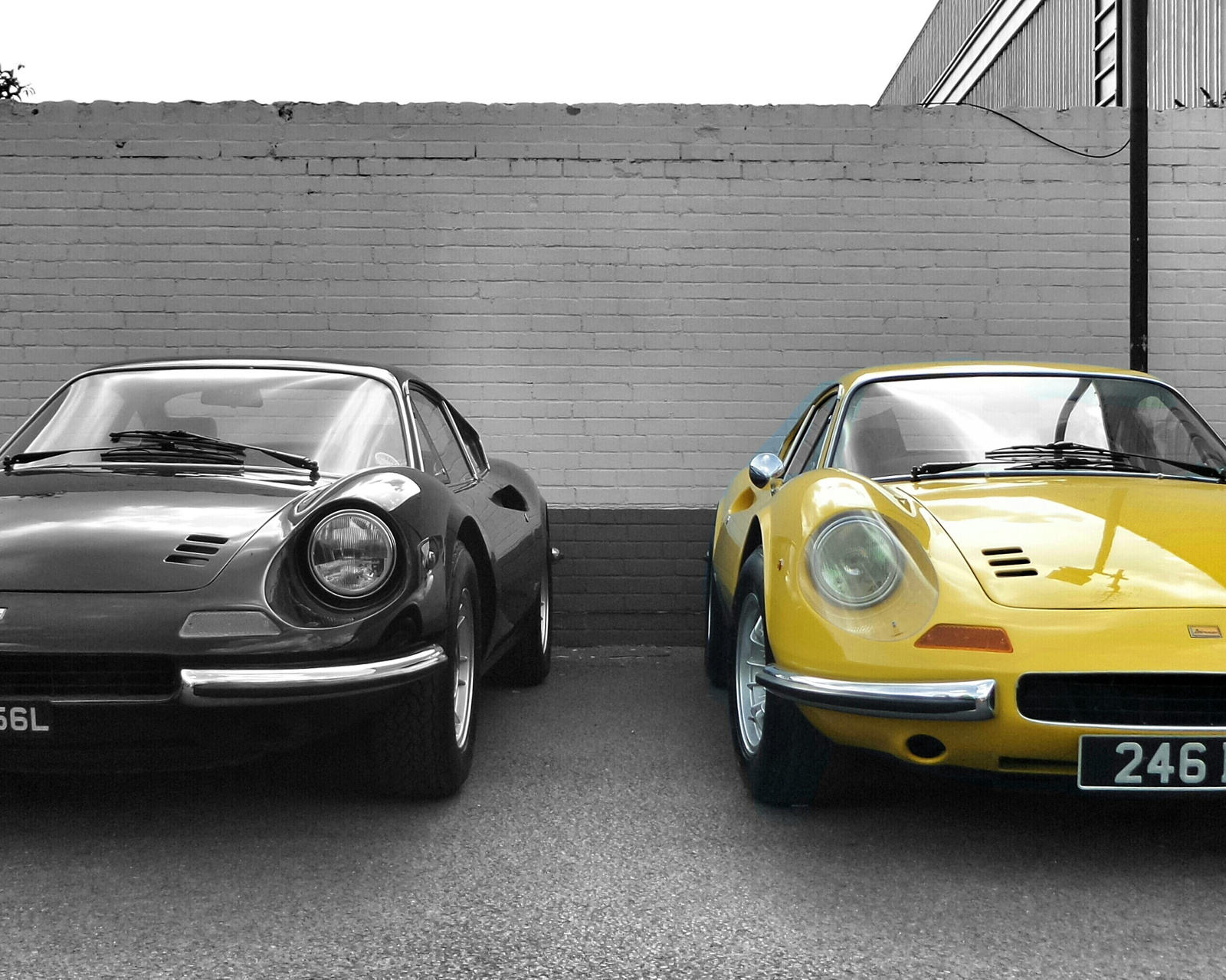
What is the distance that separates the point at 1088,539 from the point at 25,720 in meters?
2.47

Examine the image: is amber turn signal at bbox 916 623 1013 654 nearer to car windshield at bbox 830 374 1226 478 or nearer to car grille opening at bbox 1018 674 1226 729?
car grille opening at bbox 1018 674 1226 729

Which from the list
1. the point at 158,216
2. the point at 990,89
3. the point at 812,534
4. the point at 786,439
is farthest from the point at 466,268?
the point at 990,89

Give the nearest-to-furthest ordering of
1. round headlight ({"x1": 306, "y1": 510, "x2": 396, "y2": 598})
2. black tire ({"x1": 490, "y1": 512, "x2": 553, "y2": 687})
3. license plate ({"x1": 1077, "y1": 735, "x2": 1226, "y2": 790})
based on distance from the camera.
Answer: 1. license plate ({"x1": 1077, "y1": 735, "x2": 1226, "y2": 790})
2. round headlight ({"x1": 306, "y1": 510, "x2": 396, "y2": 598})
3. black tire ({"x1": 490, "y1": 512, "x2": 553, "y2": 687})

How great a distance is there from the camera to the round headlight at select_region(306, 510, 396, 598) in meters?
2.75

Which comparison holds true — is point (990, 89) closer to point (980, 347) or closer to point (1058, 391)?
point (980, 347)

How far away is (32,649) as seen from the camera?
8.31 ft

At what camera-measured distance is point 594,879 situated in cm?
262

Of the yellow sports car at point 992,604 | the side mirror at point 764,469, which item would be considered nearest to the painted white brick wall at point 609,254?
the side mirror at point 764,469

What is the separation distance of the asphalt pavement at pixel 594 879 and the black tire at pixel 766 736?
7 centimetres

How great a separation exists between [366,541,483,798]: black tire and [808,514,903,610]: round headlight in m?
0.97

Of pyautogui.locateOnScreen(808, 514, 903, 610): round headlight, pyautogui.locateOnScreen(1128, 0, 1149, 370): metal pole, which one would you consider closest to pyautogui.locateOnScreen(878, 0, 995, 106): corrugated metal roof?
pyautogui.locateOnScreen(1128, 0, 1149, 370): metal pole

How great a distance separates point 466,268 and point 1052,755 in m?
4.39

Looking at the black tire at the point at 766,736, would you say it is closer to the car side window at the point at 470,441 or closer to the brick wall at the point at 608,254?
the car side window at the point at 470,441

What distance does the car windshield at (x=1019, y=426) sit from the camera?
344 centimetres
